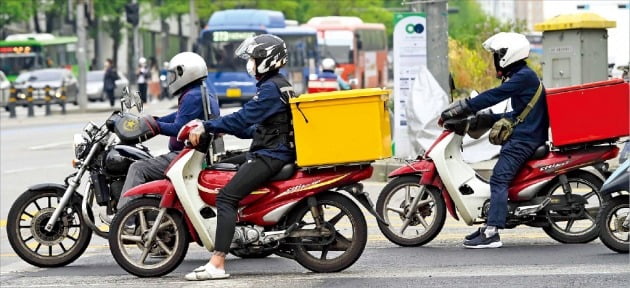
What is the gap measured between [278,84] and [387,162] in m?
8.33

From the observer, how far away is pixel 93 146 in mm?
10062

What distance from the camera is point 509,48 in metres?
10.4

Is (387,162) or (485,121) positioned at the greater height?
(485,121)

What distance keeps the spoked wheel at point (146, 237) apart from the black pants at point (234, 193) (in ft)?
1.09

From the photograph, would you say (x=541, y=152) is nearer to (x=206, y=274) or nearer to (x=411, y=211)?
(x=411, y=211)

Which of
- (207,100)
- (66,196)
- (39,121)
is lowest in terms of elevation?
(39,121)

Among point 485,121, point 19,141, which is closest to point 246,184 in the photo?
point 485,121

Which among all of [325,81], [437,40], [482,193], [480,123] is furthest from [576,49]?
[482,193]

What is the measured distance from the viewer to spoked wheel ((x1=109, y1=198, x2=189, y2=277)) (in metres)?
9.37

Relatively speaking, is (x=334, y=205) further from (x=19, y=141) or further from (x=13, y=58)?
(x=13, y=58)

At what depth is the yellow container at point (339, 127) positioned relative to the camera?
360 inches

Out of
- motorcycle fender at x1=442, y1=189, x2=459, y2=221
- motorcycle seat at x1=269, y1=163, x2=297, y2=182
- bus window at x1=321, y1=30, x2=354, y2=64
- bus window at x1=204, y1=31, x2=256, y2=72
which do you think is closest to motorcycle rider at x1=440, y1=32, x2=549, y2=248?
motorcycle fender at x1=442, y1=189, x2=459, y2=221

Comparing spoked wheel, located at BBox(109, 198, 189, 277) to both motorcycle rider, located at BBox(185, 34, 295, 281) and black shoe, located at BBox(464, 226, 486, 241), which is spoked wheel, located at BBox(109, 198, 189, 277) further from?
black shoe, located at BBox(464, 226, 486, 241)

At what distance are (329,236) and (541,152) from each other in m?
1.94
